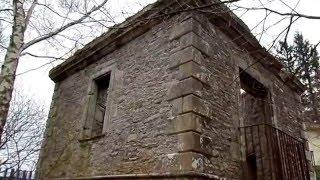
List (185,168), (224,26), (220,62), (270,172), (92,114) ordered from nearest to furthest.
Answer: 1. (185,168)
2. (270,172)
3. (220,62)
4. (224,26)
5. (92,114)

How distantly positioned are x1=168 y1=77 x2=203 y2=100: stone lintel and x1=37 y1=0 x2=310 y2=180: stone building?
17 millimetres

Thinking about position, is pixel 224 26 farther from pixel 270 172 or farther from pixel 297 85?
pixel 297 85

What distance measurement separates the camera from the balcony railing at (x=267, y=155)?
4.91 meters

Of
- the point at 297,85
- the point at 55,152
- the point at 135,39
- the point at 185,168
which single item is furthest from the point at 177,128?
the point at 297,85

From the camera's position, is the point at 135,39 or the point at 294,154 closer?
the point at 294,154

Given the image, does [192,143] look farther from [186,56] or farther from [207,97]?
[186,56]

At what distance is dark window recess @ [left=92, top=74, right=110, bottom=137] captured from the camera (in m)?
6.57

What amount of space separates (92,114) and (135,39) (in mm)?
1879

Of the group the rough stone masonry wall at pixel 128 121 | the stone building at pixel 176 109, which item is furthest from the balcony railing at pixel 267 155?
the rough stone masonry wall at pixel 128 121

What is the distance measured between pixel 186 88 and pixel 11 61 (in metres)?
2.91

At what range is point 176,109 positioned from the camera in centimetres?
462

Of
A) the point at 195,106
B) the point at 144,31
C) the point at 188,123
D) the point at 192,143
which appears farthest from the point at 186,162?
the point at 144,31

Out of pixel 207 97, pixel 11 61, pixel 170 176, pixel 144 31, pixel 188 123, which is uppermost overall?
pixel 144 31

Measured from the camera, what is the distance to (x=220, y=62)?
17.8 ft
